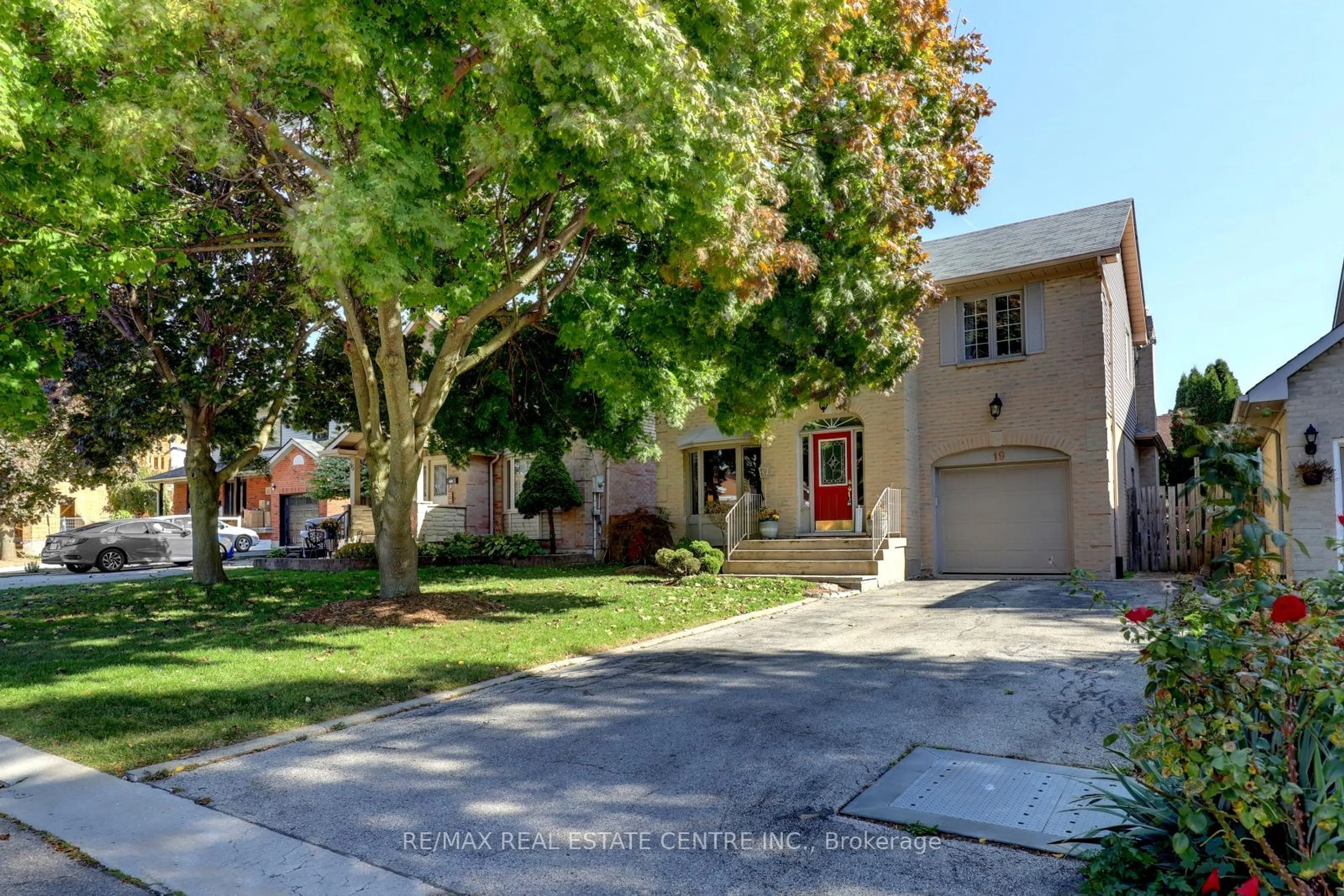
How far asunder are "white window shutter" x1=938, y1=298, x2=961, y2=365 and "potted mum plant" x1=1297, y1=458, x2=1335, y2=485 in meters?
7.10

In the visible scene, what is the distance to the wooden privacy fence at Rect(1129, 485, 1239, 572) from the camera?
53.5 ft

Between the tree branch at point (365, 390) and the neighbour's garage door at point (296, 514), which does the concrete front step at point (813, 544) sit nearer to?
the tree branch at point (365, 390)

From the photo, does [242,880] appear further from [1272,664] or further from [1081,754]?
[1081,754]

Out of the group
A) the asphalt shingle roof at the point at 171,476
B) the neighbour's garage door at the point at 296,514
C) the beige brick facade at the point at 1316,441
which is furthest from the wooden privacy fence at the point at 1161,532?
the asphalt shingle roof at the point at 171,476

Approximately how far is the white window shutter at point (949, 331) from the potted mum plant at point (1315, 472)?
710 cm

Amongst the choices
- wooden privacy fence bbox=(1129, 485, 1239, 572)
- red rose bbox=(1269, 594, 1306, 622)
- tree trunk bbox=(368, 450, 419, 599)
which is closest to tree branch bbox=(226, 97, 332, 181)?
tree trunk bbox=(368, 450, 419, 599)

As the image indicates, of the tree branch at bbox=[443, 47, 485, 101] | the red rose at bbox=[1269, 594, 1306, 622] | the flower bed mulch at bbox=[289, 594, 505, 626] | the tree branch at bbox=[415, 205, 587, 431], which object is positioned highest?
the tree branch at bbox=[443, 47, 485, 101]

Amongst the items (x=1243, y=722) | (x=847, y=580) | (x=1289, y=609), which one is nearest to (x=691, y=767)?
(x=1243, y=722)

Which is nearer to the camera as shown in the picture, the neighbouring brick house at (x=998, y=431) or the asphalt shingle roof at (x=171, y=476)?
the neighbouring brick house at (x=998, y=431)

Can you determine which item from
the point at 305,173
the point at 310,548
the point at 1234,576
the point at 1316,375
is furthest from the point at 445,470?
the point at 1234,576

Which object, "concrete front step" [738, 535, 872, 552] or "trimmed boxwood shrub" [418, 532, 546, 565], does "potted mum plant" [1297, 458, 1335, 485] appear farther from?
"trimmed boxwood shrub" [418, 532, 546, 565]

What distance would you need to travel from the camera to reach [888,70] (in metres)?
10.4

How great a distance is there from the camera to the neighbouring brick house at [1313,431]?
34.1 feet

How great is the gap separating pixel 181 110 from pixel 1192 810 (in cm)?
863
